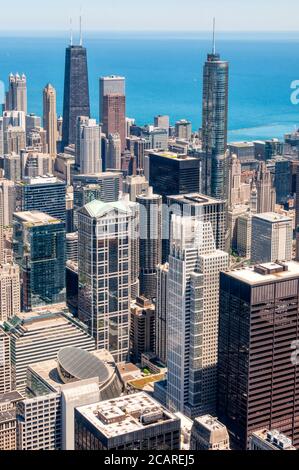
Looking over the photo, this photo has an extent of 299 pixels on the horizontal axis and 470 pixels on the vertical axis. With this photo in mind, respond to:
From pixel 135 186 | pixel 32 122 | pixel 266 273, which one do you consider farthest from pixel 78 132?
pixel 266 273

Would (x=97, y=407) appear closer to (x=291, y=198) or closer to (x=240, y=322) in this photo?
(x=240, y=322)

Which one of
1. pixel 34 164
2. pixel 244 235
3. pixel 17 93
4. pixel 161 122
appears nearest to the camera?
pixel 244 235

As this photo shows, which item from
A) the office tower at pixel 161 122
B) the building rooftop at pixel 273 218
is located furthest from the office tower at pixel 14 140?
the building rooftop at pixel 273 218

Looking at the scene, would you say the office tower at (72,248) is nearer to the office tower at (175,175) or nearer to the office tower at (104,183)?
the office tower at (175,175)

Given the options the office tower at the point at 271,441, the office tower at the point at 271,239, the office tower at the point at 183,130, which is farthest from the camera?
the office tower at the point at 183,130

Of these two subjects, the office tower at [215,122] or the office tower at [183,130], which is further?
the office tower at [183,130]

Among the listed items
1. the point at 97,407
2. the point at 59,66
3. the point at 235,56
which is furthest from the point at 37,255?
the point at 59,66

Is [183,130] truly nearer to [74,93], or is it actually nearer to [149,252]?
[74,93]
